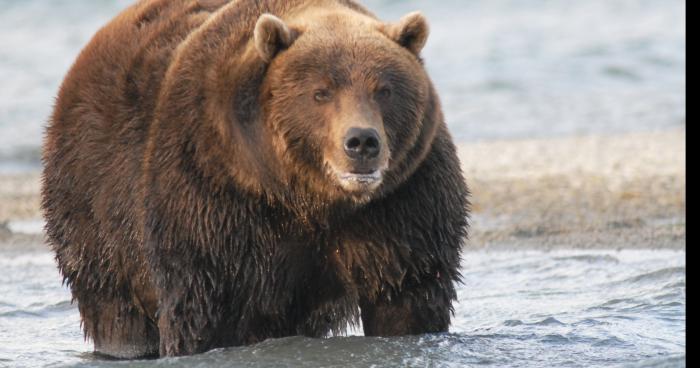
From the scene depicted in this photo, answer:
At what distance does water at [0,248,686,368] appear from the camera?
6.98m

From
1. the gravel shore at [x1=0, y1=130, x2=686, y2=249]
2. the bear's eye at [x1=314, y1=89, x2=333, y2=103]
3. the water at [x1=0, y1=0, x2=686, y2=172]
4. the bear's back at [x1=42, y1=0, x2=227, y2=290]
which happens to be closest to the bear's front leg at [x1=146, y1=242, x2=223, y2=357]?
the bear's back at [x1=42, y1=0, x2=227, y2=290]

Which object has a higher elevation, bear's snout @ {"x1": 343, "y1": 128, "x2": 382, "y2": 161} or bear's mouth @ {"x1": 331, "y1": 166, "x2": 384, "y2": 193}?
bear's snout @ {"x1": 343, "y1": 128, "x2": 382, "y2": 161}

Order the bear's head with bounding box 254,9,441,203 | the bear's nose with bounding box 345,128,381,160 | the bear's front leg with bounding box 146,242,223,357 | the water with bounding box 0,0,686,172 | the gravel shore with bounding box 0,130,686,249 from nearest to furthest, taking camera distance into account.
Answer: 1. the bear's nose with bounding box 345,128,381,160
2. the bear's head with bounding box 254,9,441,203
3. the bear's front leg with bounding box 146,242,223,357
4. the gravel shore with bounding box 0,130,686,249
5. the water with bounding box 0,0,686,172

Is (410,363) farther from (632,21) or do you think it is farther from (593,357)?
(632,21)

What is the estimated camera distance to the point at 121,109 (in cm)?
733

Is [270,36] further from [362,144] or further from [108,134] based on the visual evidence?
[108,134]

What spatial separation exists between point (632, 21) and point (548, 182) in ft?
47.5

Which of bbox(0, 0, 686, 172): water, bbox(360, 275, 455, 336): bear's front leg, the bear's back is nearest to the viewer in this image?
bbox(360, 275, 455, 336): bear's front leg

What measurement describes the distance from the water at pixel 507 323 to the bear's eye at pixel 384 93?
1.34m

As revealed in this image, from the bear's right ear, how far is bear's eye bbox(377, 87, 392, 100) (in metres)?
0.52

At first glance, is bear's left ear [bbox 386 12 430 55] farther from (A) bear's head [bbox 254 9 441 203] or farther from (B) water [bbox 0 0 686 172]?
(B) water [bbox 0 0 686 172]

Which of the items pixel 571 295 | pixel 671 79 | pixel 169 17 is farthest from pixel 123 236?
pixel 671 79

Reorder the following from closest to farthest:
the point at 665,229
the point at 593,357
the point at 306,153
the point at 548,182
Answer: the point at 306,153 → the point at 593,357 → the point at 665,229 → the point at 548,182

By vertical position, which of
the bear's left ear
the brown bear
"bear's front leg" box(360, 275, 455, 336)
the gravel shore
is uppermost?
the bear's left ear
